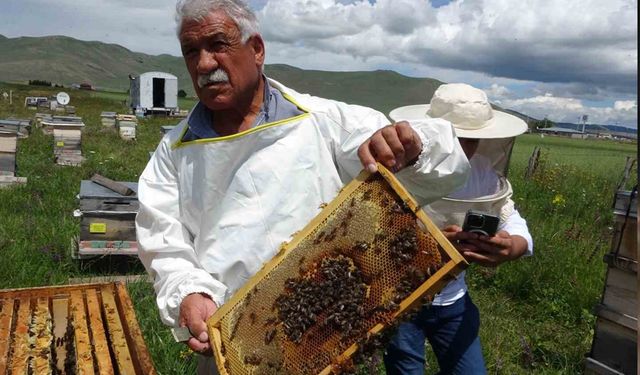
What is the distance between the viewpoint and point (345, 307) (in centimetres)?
179

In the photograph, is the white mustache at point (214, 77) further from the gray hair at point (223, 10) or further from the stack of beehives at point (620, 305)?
the stack of beehives at point (620, 305)

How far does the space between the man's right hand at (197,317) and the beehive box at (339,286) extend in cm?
6

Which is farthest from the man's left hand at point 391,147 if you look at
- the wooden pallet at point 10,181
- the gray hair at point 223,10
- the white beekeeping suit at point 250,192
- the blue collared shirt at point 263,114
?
the wooden pallet at point 10,181

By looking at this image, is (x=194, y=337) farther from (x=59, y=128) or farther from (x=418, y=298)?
(x=59, y=128)

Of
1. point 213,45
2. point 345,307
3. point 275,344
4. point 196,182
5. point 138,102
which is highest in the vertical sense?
point 213,45

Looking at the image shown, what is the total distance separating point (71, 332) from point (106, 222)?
3308 mm

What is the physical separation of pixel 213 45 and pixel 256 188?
60cm

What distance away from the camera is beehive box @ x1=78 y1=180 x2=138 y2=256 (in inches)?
222

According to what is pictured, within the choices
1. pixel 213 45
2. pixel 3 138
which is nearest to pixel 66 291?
pixel 213 45

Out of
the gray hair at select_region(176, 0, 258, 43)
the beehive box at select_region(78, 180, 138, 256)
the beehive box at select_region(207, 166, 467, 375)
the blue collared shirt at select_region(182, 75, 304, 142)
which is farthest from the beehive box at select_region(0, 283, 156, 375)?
the beehive box at select_region(78, 180, 138, 256)

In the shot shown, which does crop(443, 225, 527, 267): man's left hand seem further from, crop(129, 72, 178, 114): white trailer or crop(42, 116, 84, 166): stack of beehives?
crop(129, 72, 178, 114): white trailer

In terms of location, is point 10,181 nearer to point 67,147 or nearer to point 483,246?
point 67,147

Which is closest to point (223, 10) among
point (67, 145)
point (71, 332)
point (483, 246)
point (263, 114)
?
point (263, 114)

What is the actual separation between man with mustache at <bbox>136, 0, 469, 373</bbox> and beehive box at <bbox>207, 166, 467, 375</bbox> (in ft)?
0.60
